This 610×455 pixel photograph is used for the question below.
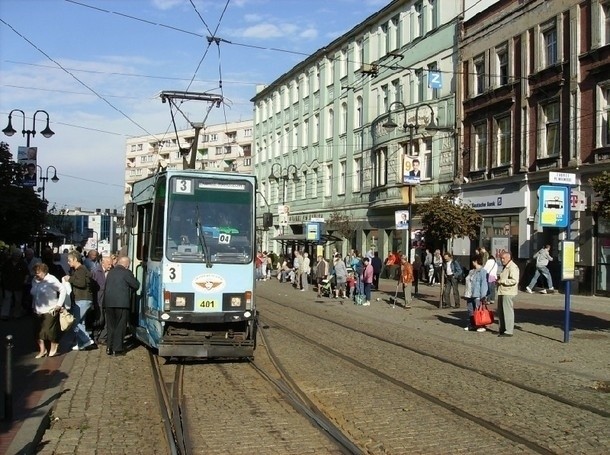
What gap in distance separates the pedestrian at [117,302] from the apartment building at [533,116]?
15826 millimetres

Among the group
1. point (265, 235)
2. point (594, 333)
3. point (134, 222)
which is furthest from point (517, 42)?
point (265, 235)

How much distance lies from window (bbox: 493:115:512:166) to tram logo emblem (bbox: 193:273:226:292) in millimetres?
21945

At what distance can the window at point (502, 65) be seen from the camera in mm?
31016

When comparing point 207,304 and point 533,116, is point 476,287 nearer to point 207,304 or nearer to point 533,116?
point 207,304

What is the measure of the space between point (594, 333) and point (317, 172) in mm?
37152

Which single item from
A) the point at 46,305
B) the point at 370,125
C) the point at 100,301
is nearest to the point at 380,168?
the point at 370,125

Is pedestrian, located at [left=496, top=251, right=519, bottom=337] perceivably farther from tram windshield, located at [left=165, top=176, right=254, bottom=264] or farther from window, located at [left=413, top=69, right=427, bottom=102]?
window, located at [left=413, top=69, right=427, bottom=102]

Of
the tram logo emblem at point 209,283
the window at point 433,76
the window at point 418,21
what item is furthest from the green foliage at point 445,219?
the tram logo emblem at point 209,283

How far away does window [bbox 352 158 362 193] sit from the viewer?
45.3 meters

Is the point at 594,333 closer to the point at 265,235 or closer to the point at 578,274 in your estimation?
the point at 578,274

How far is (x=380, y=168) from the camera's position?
40750 millimetres

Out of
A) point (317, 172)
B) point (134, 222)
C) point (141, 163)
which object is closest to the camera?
point (134, 222)

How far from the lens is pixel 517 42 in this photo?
30156mm

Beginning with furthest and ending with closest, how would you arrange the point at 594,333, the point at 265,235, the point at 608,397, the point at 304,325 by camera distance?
the point at 265,235, the point at 304,325, the point at 594,333, the point at 608,397
